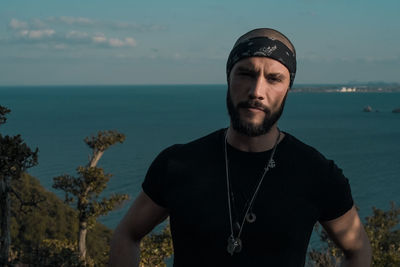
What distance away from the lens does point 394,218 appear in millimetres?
27203

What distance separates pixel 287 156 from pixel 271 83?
1.45ft

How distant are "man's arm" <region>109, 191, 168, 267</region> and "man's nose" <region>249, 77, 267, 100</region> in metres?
0.89

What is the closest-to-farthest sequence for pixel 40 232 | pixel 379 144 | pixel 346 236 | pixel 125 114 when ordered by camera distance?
1. pixel 346 236
2. pixel 40 232
3. pixel 379 144
4. pixel 125 114

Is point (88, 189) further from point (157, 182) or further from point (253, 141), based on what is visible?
point (253, 141)

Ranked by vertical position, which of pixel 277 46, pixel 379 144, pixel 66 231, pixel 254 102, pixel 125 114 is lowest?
pixel 66 231

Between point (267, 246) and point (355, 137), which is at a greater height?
point (355, 137)

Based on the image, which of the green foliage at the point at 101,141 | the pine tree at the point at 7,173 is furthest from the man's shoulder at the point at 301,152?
the green foliage at the point at 101,141

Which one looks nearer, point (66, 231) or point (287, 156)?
point (287, 156)

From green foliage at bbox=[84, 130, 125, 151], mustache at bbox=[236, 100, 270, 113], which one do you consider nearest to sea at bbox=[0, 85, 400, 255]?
green foliage at bbox=[84, 130, 125, 151]

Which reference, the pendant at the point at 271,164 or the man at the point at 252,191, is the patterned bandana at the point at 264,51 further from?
the pendant at the point at 271,164

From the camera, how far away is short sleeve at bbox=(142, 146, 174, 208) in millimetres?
2693

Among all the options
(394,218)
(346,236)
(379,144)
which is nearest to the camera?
(346,236)

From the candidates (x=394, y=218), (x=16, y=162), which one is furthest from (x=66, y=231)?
(x=16, y=162)

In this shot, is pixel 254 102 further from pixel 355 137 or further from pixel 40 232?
pixel 355 137
